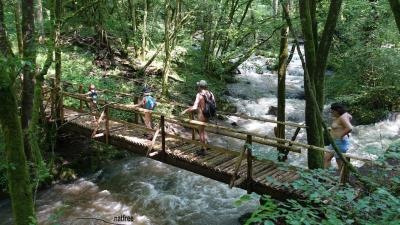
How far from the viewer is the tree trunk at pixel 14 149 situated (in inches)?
149

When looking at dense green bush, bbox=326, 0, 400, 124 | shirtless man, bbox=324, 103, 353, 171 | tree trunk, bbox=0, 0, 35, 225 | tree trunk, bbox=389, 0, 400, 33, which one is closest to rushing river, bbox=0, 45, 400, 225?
shirtless man, bbox=324, 103, 353, 171

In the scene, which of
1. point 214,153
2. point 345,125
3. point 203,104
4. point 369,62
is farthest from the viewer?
point 369,62

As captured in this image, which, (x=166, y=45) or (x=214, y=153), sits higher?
(x=166, y=45)

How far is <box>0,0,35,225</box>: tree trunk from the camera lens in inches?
149

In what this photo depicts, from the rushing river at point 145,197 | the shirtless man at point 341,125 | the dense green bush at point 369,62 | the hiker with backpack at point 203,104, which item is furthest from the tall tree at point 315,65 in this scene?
the dense green bush at point 369,62

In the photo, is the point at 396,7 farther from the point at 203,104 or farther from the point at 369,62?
the point at 369,62

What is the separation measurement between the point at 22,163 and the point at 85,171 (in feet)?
26.0

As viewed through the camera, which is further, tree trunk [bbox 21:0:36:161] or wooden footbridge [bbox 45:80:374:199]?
tree trunk [bbox 21:0:36:161]

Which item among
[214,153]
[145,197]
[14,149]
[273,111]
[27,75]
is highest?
[27,75]

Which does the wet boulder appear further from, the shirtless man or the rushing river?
the shirtless man

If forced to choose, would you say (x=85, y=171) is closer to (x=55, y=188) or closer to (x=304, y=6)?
(x=55, y=188)

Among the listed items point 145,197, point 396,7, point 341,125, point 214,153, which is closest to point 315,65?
point 341,125

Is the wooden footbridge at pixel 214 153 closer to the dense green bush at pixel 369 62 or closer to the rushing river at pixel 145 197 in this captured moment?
the rushing river at pixel 145 197

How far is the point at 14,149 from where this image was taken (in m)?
4.12
